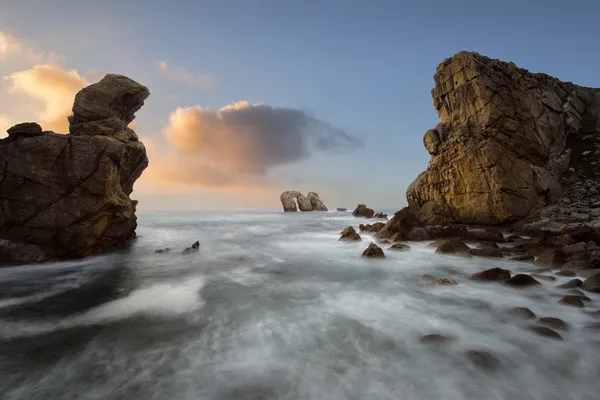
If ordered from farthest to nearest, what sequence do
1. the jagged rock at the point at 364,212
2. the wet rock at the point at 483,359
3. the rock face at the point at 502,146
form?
the jagged rock at the point at 364,212 → the rock face at the point at 502,146 → the wet rock at the point at 483,359

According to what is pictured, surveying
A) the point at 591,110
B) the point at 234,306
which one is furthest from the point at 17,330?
the point at 591,110

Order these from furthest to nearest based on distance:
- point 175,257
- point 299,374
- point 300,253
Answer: point 300,253, point 175,257, point 299,374

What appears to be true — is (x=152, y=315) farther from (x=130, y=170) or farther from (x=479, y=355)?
(x=130, y=170)

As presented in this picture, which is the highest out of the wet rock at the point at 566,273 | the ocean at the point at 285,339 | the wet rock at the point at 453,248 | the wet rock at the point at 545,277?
the wet rock at the point at 453,248

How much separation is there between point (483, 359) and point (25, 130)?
64.7 feet

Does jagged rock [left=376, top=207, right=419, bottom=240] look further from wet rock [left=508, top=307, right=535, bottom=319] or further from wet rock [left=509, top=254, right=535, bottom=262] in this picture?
wet rock [left=508, top=307, right=535, bottom=319]

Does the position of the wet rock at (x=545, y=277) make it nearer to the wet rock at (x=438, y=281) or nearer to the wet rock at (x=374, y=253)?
the wet rock at (x=438, y=281)

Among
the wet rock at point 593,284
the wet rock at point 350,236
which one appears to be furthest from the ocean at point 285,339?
the wet rock at point 350,236

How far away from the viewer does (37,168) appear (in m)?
13.1

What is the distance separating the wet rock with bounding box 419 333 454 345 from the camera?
548cm

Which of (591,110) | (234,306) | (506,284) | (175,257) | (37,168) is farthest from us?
(591,110)

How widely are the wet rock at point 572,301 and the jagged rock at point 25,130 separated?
21.4 m

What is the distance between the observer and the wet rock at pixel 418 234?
18.4 meters

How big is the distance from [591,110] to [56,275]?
4136 cm
